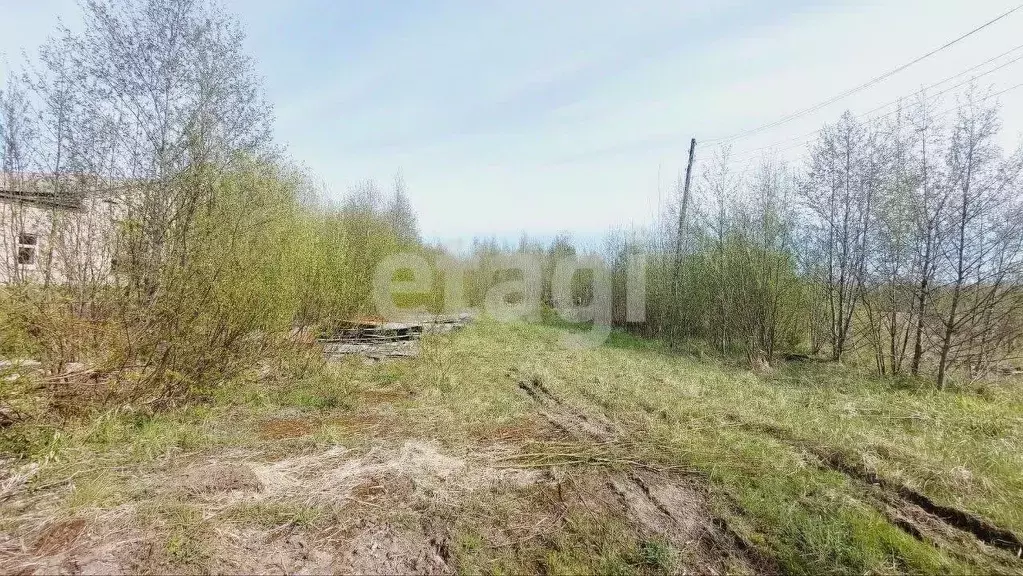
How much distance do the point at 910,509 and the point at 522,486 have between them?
7.53 ft

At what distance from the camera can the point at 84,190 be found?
214 inches

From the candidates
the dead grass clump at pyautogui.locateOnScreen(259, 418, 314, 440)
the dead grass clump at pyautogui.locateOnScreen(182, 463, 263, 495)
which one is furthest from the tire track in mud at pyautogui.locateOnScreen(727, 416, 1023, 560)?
the dead grass clump at pyautogui.locateOnScreen(259, 418, 314, 440)

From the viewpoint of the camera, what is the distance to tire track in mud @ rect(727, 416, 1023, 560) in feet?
7.84

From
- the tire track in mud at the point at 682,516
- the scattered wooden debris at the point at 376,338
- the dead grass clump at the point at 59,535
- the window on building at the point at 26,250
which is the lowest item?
the tire track in mud at the point at 682,516

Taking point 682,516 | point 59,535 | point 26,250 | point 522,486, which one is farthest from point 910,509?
point 26,250

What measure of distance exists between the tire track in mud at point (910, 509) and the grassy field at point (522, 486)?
0.05 ft

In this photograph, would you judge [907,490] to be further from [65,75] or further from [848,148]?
[65,75]

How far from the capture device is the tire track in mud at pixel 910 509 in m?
2.39

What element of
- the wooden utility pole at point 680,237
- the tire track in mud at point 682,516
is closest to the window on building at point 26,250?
the tire track in mud at point 682,516

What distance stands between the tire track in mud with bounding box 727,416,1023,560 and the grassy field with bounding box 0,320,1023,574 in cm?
1

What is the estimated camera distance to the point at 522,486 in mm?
3062

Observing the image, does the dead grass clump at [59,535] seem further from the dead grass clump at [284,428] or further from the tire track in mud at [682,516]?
the tire track in mud at [682,516]

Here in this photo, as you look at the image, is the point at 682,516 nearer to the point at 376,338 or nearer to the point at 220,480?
the point at 220,480

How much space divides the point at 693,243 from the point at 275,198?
26.2 feet
